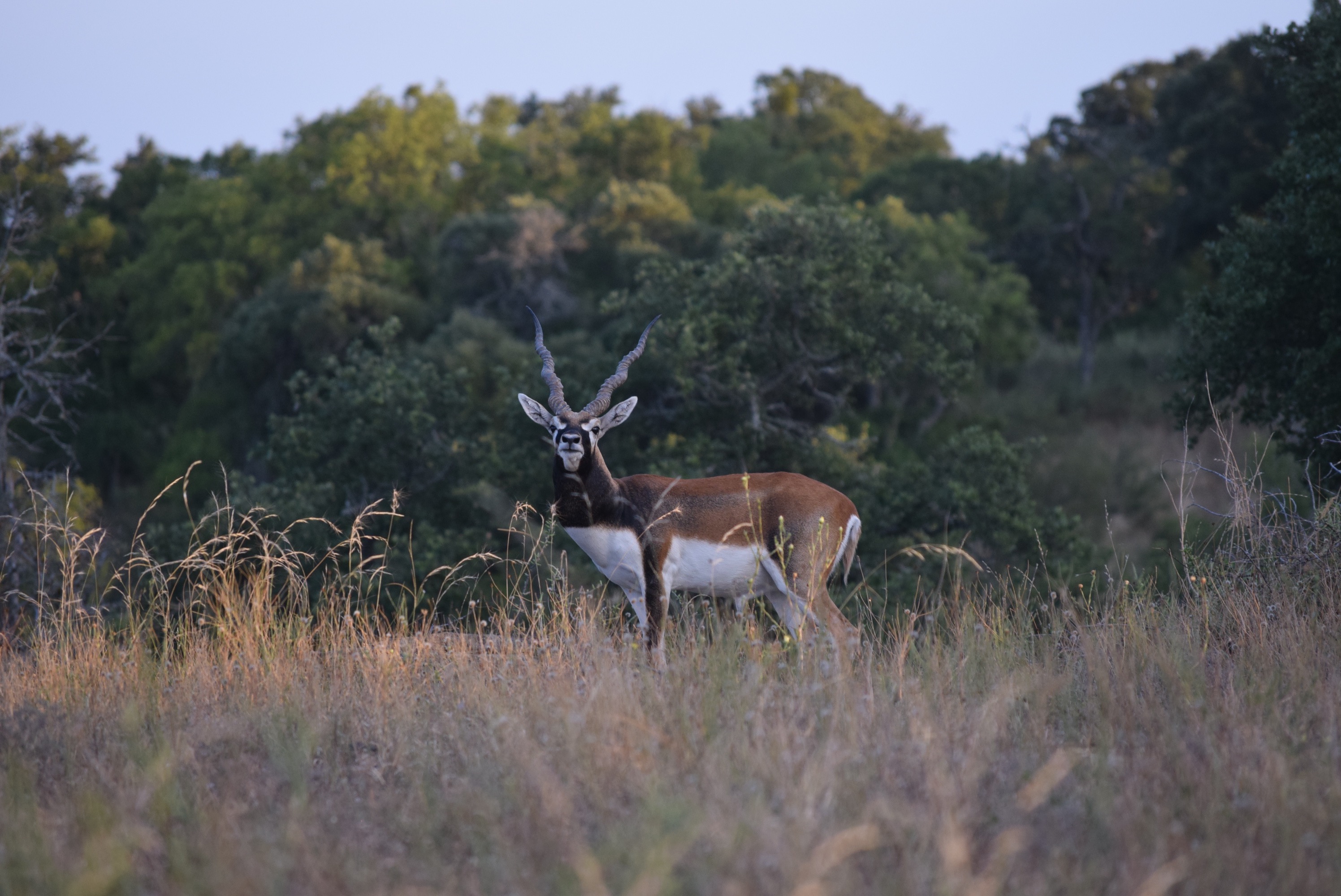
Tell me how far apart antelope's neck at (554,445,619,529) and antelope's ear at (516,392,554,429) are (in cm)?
28

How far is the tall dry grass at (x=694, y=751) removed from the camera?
353cm

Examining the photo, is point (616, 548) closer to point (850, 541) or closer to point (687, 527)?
point (687, 527)

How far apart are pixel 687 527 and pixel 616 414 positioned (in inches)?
40.6

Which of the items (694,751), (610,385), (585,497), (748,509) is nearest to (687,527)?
(748,509)

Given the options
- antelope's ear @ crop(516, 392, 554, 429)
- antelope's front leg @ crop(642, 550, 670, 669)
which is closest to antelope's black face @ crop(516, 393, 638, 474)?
antelope's ear @ crop(516, 392, 554, 429)

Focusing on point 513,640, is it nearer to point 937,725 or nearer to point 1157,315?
point 937,725

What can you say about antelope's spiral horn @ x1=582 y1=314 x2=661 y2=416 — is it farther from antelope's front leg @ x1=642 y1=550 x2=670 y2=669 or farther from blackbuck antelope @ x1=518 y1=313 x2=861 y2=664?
antelope's front leg @ x1=642 y1=550 x2=670 y2=669

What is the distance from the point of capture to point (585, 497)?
816 centimetres

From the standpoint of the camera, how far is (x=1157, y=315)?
33969 millimetres

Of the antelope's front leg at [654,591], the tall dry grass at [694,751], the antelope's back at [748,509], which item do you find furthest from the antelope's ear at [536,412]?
the tall dry grass at [694,751]

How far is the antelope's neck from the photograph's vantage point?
8.16 m

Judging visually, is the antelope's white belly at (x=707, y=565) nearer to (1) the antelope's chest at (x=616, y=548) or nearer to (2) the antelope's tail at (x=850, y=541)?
(1) the antelope's chest at (x=616, y=548)

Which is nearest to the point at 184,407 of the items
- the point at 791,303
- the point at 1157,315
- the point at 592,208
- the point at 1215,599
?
the point at 592,208

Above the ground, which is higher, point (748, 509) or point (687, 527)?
point (748, 509)
